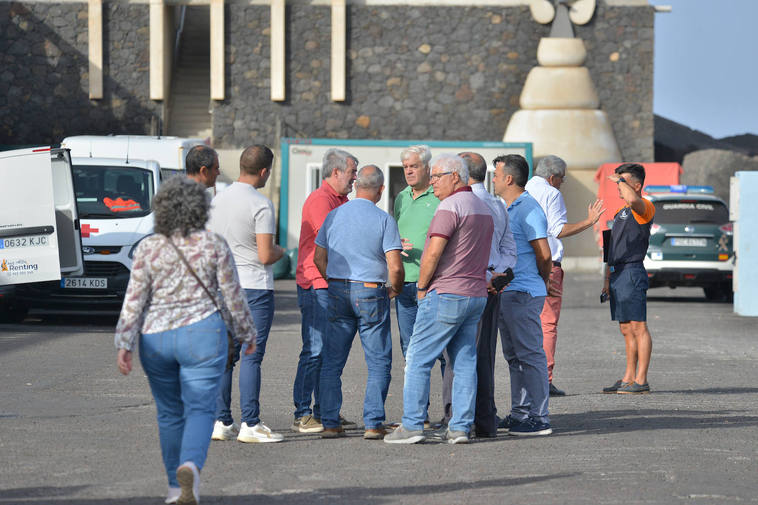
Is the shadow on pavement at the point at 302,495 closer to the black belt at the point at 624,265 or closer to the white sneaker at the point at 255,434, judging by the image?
the white sneaker at the point at 255,434

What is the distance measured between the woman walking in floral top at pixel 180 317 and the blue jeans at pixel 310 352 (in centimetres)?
239

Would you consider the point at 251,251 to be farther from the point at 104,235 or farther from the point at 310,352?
the point at 104,235

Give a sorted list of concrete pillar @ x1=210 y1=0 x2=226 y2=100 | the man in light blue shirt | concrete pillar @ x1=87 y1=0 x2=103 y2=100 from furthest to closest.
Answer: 1. concrete pillar @ x1=87 y1=0 x2=103 y2=100
2. concrete pillar @ x1=210 y1=0 x2=226 y2=100
3. the man in light blue shirt

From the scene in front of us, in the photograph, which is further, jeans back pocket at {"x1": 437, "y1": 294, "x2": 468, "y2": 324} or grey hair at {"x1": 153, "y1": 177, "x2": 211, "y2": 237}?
jeans back pocket at {"x1": 437, "y1": 294, "x2": 468, "y2": 324}

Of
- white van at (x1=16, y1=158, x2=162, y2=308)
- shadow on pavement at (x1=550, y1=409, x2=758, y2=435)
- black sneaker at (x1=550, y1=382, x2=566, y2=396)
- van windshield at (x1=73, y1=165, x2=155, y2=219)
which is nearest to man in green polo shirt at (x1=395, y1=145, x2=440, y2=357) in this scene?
shadow on pavement at (x1=550, y1=409, x2=758, y2=435)

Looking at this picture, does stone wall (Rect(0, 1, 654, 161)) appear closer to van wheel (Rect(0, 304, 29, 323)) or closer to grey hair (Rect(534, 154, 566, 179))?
van wheel (Rect(0, 304, 29, 323))

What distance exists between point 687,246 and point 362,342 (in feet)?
46.6

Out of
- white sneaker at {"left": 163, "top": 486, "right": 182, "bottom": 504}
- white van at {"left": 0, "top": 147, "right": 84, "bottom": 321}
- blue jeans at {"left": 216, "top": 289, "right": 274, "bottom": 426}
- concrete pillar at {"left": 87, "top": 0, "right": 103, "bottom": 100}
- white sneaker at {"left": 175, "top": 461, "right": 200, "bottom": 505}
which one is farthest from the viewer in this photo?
concrete pillar at {"left": 87, "top": 0, "right": 103, "bottom": 100}

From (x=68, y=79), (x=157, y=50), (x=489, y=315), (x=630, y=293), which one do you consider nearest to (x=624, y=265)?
(x=630, y=293)

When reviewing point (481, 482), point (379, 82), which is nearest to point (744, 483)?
point (481, 482)

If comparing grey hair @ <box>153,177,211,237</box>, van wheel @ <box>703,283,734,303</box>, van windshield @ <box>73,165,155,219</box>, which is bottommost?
van wheel @ <box>703,283,734,303</box>

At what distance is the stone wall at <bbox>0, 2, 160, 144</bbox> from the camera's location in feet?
112

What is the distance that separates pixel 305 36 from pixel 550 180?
24.4 m

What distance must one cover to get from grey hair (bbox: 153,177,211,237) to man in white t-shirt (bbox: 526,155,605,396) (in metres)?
4.40
